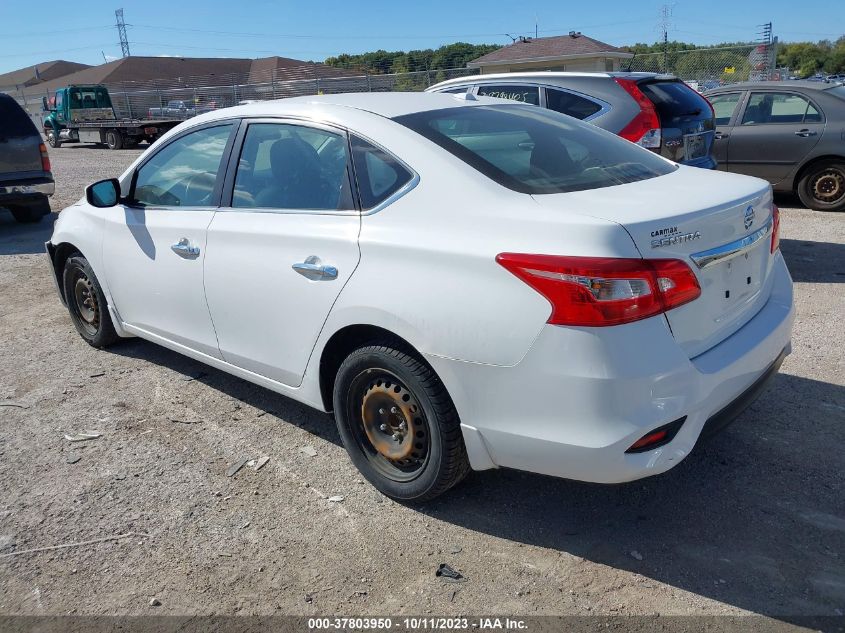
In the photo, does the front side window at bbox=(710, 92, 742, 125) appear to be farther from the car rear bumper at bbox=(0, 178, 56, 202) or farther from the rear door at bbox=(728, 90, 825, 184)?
the car rear bumper at bbox=(0, 178, 56, 202)

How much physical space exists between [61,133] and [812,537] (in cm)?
3350

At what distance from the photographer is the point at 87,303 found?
5340 mm

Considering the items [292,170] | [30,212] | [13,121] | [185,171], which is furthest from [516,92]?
[30,212]

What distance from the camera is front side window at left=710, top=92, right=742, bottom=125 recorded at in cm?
966

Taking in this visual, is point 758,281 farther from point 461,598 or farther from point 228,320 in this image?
point 228,320

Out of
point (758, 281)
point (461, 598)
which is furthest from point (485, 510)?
point (758, 281)

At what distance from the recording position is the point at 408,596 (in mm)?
2725

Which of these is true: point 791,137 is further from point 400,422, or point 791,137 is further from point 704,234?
point 400,422

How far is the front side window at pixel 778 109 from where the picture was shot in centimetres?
912

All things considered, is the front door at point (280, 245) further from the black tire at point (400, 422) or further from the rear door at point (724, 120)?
the rear door at point (724, 120)

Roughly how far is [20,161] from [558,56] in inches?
1304

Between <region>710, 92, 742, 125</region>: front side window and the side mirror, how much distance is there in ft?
25.8

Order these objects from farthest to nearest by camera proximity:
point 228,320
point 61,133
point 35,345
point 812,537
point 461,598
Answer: point 61,133 → point 35,345 → point 228,320 → point 812,537 → point 461,598

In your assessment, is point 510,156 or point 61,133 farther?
point 61,133
